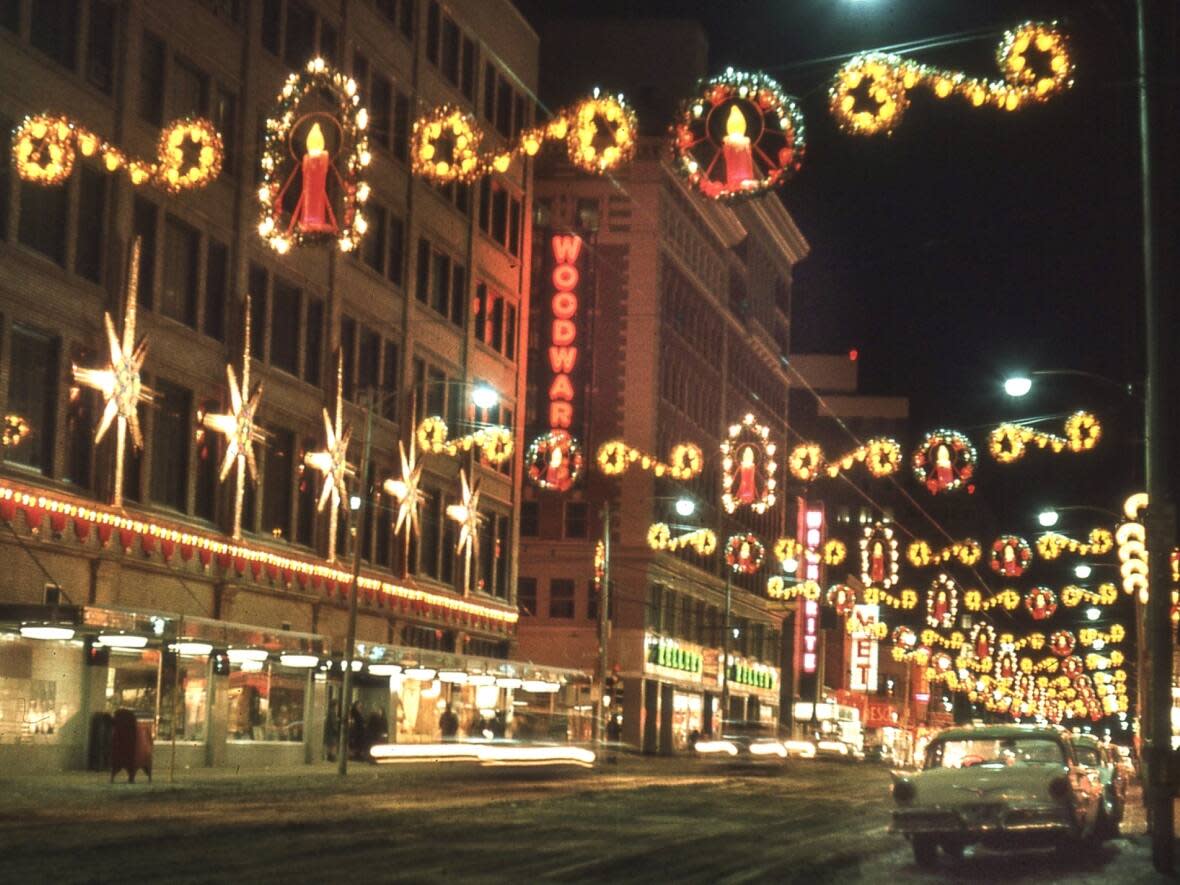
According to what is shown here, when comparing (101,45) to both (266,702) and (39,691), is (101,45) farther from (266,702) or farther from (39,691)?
(266,702)

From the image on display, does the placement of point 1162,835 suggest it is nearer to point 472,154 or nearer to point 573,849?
point 573,849

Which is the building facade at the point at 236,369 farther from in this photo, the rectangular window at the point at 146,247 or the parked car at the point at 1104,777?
the parked car at the point at 1104,777

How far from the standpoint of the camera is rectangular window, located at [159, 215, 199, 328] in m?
44.9

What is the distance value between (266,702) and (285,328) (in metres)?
9.66

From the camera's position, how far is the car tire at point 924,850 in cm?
2225

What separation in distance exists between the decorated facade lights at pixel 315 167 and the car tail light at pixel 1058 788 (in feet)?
35.2

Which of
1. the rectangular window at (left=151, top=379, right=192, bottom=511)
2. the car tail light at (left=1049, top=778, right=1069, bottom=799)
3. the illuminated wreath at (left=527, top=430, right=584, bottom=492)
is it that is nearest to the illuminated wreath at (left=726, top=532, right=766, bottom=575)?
the illuminated wreath at (left=527, top=430, right=584, bottom=492)

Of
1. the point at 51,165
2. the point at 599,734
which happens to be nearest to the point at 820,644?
the point at 599,734

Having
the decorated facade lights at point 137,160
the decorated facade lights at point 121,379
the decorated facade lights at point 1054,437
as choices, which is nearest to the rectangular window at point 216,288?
the decorated facade lights at point 121,379

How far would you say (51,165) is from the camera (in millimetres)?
28312

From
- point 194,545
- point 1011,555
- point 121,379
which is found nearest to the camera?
point 121,379

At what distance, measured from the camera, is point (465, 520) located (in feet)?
212

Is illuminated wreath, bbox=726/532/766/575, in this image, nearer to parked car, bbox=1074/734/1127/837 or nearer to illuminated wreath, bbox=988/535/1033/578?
illuminated wreath, bbox=988/535/1033/578

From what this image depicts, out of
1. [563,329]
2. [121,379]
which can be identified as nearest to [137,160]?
[121,379]
